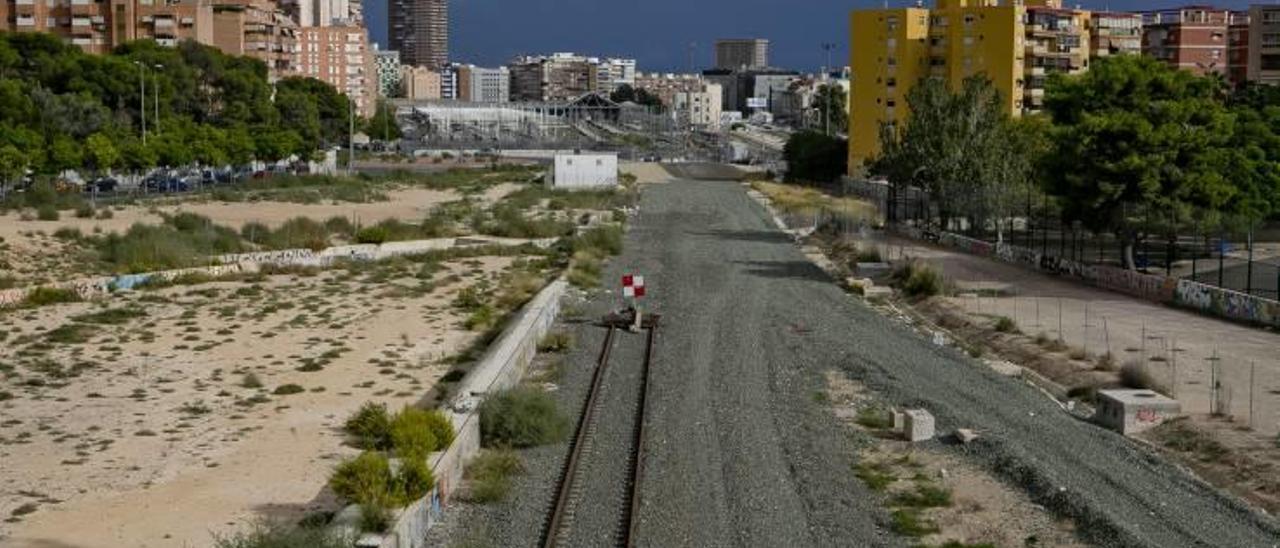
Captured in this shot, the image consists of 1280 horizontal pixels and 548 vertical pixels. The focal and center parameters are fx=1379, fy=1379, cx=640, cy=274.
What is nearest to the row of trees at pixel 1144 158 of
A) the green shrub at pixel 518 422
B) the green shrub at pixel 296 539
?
the green shrub at pixel 518 422

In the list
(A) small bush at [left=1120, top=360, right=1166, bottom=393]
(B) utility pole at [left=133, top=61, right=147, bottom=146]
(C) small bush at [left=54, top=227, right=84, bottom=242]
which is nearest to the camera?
(A) small bush at [left=1120, top=360, right=1166, bottom=393]

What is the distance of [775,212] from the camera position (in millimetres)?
81938

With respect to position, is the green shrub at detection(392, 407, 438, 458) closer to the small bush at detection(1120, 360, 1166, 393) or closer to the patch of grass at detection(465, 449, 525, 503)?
the patch of grass at detection(465, 449, 525, 503)

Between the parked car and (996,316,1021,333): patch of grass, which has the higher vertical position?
the parked car

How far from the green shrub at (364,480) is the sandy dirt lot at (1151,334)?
13.4 m

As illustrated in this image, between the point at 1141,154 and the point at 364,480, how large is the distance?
32318 millimetres

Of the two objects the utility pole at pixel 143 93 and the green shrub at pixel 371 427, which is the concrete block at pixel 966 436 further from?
the utility pole at pixel 143 93

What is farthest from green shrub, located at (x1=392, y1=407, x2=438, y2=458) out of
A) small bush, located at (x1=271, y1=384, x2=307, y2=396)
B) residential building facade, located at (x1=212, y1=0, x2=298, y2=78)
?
residential building facade, located at (x1=212, y1=0, x2=298, y2=78)

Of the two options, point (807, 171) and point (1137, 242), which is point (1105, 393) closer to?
point (1137, 242)

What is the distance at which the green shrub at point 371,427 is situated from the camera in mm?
20203

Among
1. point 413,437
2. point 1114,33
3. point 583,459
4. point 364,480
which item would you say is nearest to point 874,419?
point 583,459

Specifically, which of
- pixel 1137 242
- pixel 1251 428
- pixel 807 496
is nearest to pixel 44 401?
pixel 807 496

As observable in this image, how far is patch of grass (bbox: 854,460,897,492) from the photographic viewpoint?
18047mm

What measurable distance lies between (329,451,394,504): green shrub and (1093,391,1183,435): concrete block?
11953 millimetres
